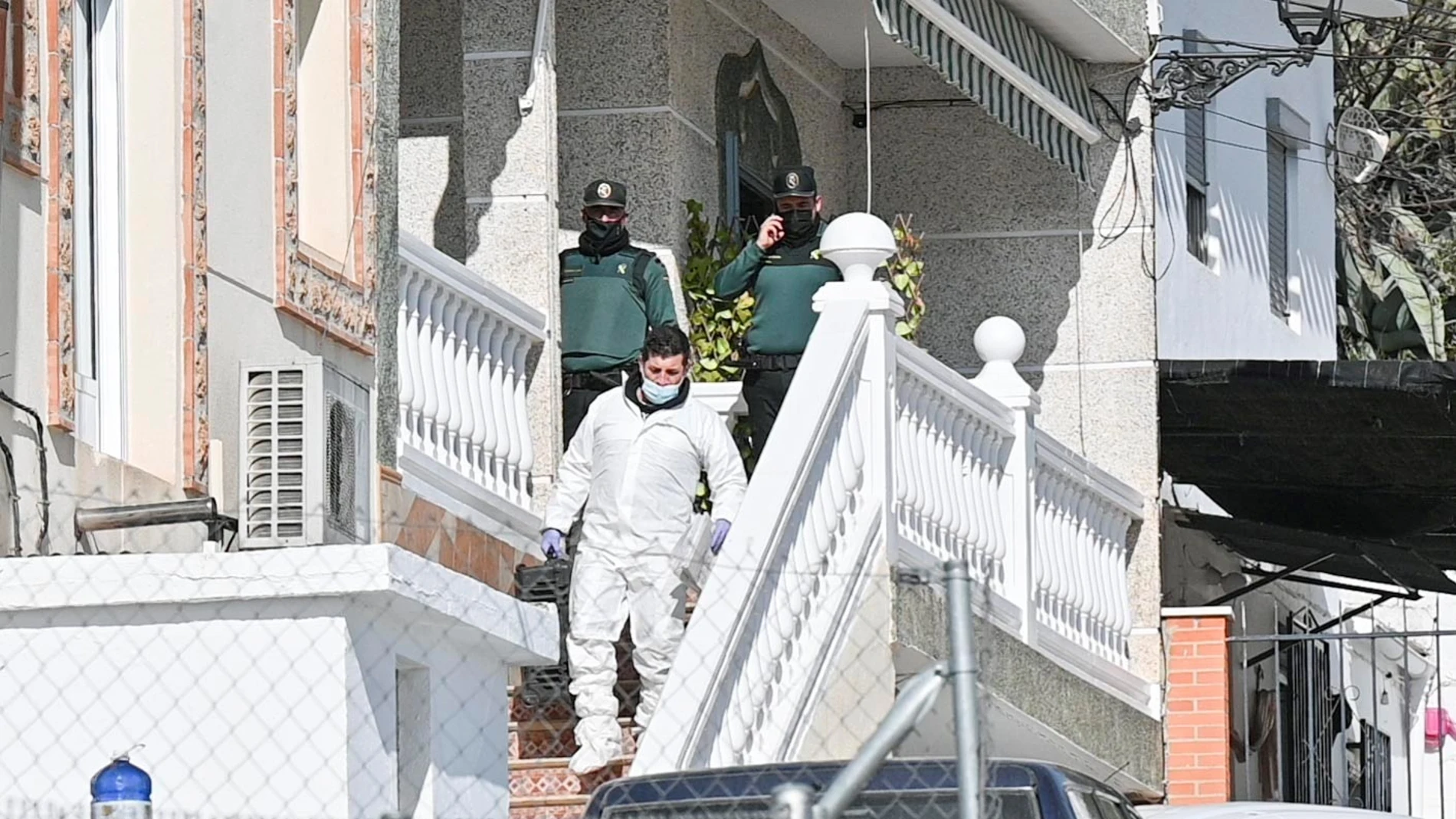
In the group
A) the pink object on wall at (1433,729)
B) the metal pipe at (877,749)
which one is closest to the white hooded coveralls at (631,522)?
the metal pipe at (877,749)

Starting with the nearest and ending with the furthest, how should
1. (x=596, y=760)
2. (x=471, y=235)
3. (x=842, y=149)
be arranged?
(x=596, y=760), (x=471, y=235), (x=842, y=149)

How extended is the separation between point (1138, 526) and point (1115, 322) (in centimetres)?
115

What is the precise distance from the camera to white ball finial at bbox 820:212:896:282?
1285 centimetres

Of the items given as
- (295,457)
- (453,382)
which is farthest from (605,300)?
(295,457)

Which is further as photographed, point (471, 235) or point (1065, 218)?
point (1065, 218)

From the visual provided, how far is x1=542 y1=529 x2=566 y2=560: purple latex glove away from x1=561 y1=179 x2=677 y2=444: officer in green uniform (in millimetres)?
1823

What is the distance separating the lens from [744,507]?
1148cm

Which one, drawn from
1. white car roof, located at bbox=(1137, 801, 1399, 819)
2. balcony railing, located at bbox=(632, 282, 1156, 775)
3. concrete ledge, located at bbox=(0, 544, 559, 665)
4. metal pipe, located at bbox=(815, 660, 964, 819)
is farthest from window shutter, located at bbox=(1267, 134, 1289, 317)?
metal pipe, located at bbox=(815, 660, 964, 819)

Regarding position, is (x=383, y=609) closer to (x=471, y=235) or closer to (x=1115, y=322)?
(x=471, y=235)

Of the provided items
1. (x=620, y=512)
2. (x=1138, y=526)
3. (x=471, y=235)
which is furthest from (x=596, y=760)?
(x=1138, y=526)

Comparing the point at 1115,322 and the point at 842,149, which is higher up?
the point at 842,149

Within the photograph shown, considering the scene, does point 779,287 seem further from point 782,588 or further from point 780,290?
point 782,588

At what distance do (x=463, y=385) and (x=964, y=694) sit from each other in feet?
25.5

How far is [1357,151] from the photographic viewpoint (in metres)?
26.6
